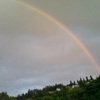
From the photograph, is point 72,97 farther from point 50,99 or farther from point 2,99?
point 2,99

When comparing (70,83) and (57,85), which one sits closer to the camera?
(70,83)

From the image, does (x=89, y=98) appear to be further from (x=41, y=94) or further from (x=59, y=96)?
(x=41, y=94)

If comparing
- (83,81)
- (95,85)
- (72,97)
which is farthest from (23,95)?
(95,85)

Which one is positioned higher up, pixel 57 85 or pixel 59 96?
pixel 57 85

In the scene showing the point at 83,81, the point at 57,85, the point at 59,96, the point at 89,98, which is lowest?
the point at 89,98

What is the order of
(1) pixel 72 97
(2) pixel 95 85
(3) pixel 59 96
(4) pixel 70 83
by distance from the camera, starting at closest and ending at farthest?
(2) pixel 95 85, (1) pixel 72 97, (3) pixel 59 96, (4) pixel 70 83

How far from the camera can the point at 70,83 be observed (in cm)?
13238

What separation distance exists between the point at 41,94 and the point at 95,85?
51.0m

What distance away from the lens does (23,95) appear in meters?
146

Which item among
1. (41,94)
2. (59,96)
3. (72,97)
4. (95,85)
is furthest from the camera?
(41,94)

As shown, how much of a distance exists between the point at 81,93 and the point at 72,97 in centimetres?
510

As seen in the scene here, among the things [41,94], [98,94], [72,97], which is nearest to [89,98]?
[98,94]

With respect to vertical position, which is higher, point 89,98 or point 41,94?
point 41,94

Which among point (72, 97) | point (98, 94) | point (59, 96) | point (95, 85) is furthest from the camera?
point (59, 96)
